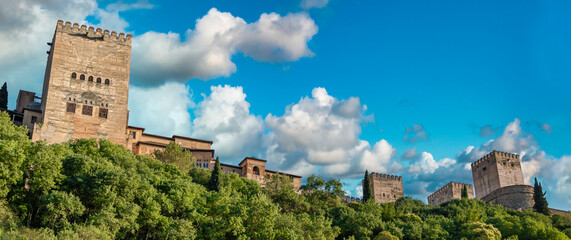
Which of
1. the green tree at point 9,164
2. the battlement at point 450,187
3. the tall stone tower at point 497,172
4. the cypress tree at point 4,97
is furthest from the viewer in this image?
the battlement at point 450,187

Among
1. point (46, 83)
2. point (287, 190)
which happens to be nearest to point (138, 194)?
point (287, 190)

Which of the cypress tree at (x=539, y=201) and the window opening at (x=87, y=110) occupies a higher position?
the window opening at (x=87, y=110)

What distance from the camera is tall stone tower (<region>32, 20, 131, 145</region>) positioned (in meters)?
66.9

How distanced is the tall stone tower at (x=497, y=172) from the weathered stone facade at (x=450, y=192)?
1.80 m

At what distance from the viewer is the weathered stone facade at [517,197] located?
8312 cm

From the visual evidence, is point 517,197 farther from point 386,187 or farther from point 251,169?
point 251,169

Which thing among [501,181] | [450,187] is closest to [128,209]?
[501,181]

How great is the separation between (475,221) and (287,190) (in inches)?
908

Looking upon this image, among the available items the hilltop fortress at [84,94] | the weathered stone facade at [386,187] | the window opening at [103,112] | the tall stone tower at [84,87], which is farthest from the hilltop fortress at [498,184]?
the window opening at [103,112]

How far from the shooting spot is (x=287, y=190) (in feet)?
214

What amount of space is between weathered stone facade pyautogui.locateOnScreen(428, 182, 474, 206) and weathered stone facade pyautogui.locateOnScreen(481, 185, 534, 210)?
1017 centimetres

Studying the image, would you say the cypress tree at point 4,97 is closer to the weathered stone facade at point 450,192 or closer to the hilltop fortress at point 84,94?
the hilltop fortress at point 84,94

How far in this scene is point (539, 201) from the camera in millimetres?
80312

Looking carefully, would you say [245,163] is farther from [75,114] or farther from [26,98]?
[26,98]
